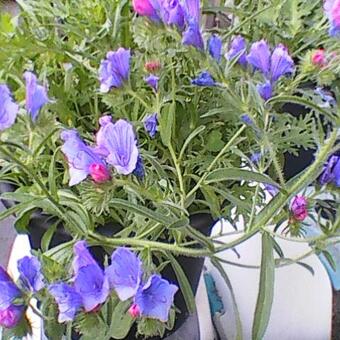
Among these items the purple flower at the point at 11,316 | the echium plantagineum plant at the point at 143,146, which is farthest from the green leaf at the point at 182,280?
the purple flower at the point at 11,316

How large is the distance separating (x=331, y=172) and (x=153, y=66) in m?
0.15

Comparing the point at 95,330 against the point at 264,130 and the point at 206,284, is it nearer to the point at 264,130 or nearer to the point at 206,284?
the point at 264,130

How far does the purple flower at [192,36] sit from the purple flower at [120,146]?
0.08 metres

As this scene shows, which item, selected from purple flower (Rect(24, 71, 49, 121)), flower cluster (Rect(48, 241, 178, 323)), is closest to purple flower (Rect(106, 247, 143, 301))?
flower cluster (Rect(48, 241, 178, 323))

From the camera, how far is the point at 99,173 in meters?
0.46

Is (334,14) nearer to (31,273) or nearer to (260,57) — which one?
(260,57)

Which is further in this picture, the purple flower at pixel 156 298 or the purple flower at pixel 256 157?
the purple flower at pixel 256 157

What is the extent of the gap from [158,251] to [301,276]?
27cm

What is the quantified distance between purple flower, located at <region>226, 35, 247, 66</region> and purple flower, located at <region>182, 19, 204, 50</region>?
0.16 feet

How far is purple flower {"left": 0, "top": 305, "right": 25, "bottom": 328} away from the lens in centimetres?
48

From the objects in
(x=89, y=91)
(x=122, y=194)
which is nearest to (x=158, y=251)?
(x=122, y=194)

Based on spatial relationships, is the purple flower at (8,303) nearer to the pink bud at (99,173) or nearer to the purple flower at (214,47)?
the pink bud at (99,173)

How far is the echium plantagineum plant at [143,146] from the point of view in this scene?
47 centimetres

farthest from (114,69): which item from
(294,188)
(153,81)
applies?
(294,188)
